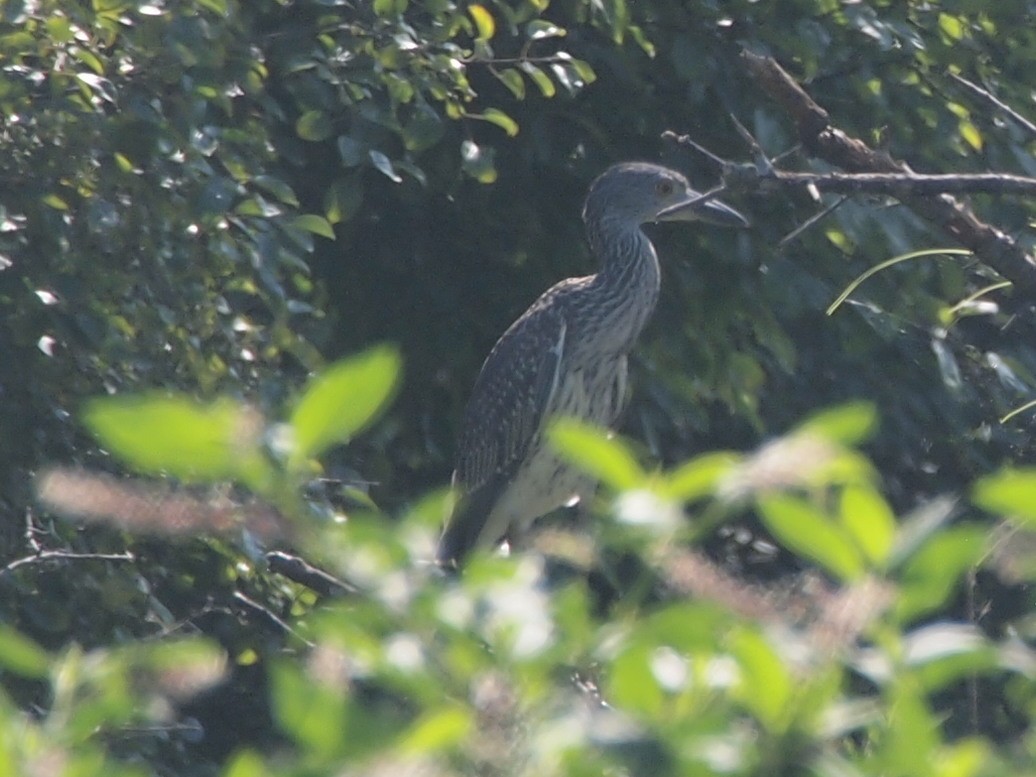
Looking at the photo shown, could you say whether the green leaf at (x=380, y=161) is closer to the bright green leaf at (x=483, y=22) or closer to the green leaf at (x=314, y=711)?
the bright green leaf at (x=483, y=22)

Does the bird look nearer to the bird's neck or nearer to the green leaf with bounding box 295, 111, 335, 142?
the bird's neck

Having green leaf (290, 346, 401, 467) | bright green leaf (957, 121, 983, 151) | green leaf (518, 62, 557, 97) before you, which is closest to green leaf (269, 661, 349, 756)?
green leaf (290, 346, 401, 467)

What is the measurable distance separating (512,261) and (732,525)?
0.84m

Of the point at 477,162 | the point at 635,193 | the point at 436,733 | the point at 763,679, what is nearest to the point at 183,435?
the point at 436,733

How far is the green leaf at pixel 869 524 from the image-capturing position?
802mm

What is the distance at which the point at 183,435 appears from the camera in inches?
31.0

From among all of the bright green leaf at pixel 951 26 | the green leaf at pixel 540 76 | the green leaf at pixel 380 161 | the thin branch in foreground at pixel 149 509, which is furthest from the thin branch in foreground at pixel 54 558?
the bright green leaf at pixel 951 26

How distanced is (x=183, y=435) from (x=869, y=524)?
0.97ft

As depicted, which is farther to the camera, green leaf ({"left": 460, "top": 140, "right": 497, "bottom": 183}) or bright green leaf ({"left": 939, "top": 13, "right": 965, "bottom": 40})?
bright green leaf ({"left": 939, "top": 13, "right": 965, "bottom": 40})

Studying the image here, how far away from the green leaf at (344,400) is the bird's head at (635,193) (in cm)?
352

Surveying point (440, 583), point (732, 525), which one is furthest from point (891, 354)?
point (440, 583)

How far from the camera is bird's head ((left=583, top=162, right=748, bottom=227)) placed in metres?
4.40

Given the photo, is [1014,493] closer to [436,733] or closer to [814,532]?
[814,532]

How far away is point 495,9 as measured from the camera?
407 centimetres
